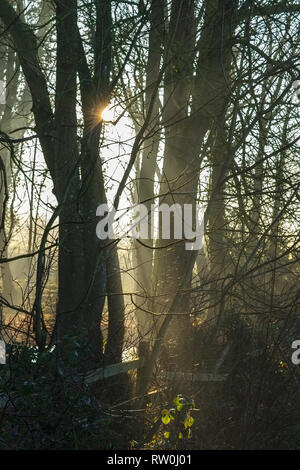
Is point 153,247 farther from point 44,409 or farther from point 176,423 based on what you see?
point 44,409

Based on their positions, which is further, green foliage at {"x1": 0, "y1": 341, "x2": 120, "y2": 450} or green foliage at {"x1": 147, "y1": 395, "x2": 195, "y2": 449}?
green foliage at {"x1": 147, "y1": 395, "x2": 195, "y2": 449}

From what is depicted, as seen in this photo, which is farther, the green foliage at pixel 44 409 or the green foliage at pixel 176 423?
the green foliage at pixel 176 423

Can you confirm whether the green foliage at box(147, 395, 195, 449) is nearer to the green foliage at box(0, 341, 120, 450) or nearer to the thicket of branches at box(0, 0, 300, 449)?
the thicket of branches at box(0, 0, 300, 449)

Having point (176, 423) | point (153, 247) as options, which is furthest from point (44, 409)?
point (153, 247)

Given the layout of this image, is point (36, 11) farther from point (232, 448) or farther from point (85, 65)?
point (232, 448)

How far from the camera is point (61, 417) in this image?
4.88 meters

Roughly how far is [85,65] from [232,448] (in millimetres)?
5018

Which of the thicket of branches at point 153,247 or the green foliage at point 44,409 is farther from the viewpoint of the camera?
the thicket of branches at point 153,247

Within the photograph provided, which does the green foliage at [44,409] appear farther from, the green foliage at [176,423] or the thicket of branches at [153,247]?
the green foliage at [176,423]

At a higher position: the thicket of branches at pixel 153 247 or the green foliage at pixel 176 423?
the thicket of branches at pixel 153 247

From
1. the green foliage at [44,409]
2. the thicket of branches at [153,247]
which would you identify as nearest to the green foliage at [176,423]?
the thicket of branches at [153,247]

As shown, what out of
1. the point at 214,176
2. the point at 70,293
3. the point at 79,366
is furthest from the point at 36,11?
the point at 79,366

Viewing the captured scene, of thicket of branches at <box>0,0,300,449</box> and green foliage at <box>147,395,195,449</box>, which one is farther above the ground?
thicket of branches at <box>0,0,300,449</box>

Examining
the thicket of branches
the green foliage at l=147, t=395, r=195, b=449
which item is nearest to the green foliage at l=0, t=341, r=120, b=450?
the thicket of branches
